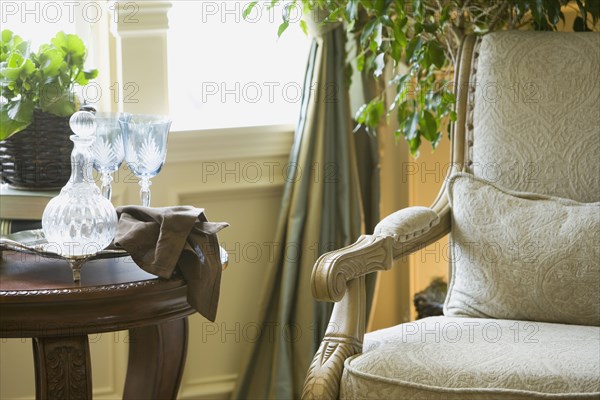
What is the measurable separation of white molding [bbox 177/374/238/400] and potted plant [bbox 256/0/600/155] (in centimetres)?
90

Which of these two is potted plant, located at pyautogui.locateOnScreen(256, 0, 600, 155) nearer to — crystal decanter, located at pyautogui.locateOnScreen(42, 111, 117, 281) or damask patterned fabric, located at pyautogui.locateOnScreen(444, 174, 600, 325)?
damask patterned fabric, located at pyautogui.locateOnScreen(444, 174, 600, 325)

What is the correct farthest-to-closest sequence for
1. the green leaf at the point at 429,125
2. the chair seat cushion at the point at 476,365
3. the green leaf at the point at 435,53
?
the green leaf at the point at 429,125 < the green leaf at the point at 435,53 < the chair seat cushion at the point at 476,365

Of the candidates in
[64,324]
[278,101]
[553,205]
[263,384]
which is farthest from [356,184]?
[64,324]

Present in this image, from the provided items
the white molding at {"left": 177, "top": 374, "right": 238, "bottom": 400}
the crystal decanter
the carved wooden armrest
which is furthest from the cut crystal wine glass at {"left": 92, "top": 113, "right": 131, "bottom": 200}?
the white molding at {"left": 177, "top": 374, "right": 238, "bottom": 400}

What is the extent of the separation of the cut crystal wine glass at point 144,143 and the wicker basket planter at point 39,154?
0.21 m

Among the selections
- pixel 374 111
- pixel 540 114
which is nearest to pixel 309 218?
pixel 374 111

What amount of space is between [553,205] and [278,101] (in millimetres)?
1168

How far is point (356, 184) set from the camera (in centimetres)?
286

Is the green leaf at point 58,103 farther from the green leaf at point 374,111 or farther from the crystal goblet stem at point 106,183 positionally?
the green leaf at point 374,111

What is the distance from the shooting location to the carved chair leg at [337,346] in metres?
1.75

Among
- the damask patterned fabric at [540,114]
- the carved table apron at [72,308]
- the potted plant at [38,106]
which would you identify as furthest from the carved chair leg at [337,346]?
the potted plant at [38,106]

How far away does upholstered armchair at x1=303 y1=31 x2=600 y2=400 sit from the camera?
172 cm

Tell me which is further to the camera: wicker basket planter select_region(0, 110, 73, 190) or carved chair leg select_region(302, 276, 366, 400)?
wicker basket planter select_region(0, 110, 73, 190)

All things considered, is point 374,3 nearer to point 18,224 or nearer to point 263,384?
point 18,224
